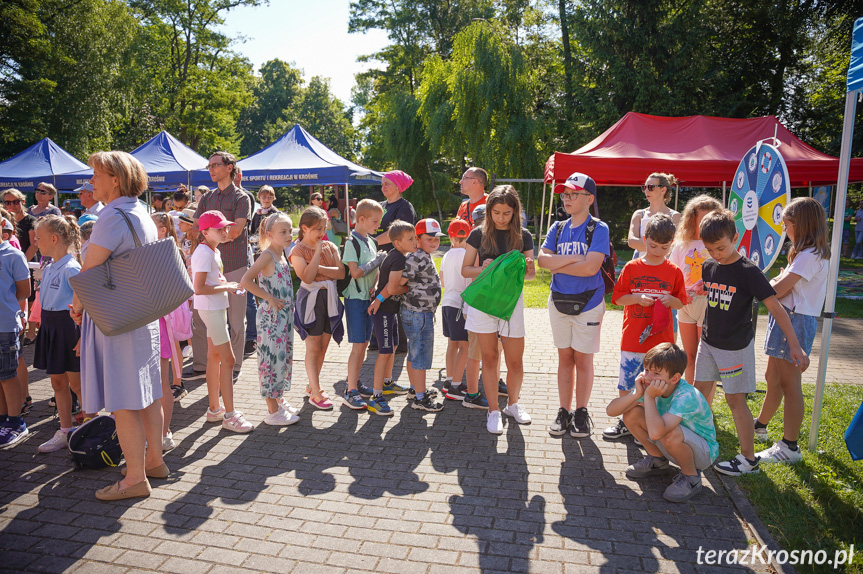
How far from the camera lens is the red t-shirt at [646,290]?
A: 169 inches

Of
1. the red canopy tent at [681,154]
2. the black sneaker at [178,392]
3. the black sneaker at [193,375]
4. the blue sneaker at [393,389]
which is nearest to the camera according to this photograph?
the black sneaker at [178,392]

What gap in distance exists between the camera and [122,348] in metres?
3.41

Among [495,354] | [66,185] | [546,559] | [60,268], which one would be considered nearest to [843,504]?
[546,559]

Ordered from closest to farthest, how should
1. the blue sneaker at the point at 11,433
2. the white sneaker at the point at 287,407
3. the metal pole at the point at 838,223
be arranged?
the metal pole at the point at 838,223, the blue sneaker at the point at 11,433, the white sneaker at the point at 287,407

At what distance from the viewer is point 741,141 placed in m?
13.2

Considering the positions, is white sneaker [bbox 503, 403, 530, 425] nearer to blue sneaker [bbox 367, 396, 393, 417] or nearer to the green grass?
blue sneaker [bbox 367, 396, 393, 417]

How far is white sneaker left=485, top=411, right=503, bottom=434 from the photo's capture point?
4695mm

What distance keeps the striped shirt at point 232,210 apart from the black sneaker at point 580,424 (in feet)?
13.5

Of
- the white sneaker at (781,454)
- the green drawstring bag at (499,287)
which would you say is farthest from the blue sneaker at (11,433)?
the white sneaker at (781,454)

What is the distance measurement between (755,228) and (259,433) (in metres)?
4.55

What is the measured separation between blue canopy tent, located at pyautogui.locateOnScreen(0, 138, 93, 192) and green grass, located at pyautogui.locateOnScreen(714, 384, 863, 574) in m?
14.9

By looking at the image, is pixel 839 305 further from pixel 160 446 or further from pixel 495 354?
pixel 160 446

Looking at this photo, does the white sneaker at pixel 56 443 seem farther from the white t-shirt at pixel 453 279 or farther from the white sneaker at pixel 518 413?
the white sneaker at pixel 518 413

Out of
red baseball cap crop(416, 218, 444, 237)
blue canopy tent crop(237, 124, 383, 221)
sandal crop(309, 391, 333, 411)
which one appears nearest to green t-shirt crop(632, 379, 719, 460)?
red baseball cap crop(416, 218, 444, 237)
